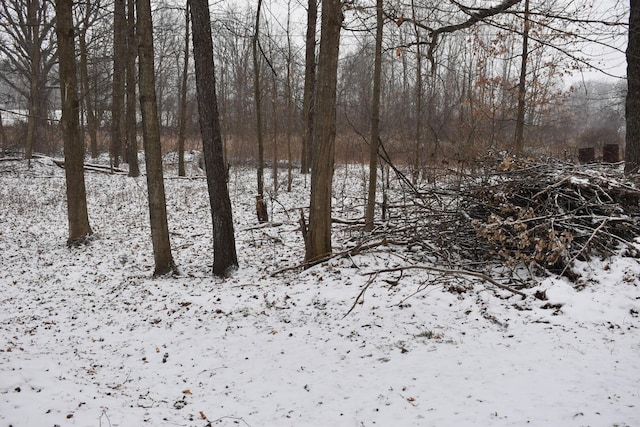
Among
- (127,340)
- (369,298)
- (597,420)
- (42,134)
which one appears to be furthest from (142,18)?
(42,134)

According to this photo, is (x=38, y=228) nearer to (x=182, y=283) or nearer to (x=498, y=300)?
(x=182, y=283)

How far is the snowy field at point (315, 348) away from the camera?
3.24m

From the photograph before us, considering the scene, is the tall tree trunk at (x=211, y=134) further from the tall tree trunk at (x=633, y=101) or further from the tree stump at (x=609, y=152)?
the tree stump at (x=609, y=152)

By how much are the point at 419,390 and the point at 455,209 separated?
3831 millimetres

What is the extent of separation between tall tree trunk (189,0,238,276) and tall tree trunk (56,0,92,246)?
378cm

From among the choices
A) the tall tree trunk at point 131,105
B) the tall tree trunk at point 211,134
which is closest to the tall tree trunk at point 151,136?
the tall tree trunk at point 211,134

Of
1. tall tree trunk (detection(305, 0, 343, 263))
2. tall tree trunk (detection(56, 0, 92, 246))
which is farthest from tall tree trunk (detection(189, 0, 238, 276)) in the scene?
tall tree trunk (detection(56, 0, 92, 246))

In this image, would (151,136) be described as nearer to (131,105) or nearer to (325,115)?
(325,115)

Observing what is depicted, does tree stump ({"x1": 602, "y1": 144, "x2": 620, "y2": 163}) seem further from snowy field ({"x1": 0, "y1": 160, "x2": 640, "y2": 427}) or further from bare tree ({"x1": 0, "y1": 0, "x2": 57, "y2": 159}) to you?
bare tree ({"x1": 0, "y1": 0, "x2": 57, "y2": 159})

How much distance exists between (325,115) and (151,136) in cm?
270

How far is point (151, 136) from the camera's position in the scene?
6.66m

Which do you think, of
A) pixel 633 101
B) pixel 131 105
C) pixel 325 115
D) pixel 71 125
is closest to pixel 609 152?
pixel 633 101

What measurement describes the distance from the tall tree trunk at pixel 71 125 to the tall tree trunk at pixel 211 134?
12.4 ft

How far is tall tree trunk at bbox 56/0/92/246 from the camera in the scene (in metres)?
8.46
